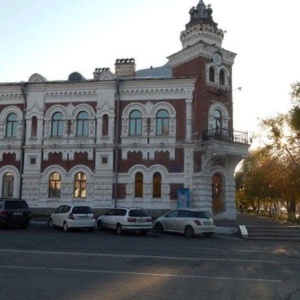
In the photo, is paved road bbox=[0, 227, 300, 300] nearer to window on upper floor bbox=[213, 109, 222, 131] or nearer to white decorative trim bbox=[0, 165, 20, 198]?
window on upper floor bbox=[213, 109, 222, 131]

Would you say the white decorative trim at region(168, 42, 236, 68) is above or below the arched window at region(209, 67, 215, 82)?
above

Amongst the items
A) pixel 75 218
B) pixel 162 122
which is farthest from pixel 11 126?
pixel 75 218

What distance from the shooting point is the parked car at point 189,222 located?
73.8ft

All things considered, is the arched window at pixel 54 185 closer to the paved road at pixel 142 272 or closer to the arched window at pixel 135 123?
the arched window at pixel 135 123

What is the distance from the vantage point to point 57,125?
33.2 metres

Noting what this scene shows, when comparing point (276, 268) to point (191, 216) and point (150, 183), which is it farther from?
point (150, 183)

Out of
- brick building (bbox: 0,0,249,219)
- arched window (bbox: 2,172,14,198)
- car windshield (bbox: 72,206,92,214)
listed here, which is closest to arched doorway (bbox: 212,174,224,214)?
brick building (bbox: 0,0,249,219)

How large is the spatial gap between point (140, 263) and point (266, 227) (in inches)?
607

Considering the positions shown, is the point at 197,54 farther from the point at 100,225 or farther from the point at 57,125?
the point at 100,225

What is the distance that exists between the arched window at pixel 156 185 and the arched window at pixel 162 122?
321cm

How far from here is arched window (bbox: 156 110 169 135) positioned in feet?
104

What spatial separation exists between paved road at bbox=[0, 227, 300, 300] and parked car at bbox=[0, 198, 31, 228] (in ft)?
24.0

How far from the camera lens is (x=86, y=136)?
32.4 meters

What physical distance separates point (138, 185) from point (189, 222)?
9.38 meters
